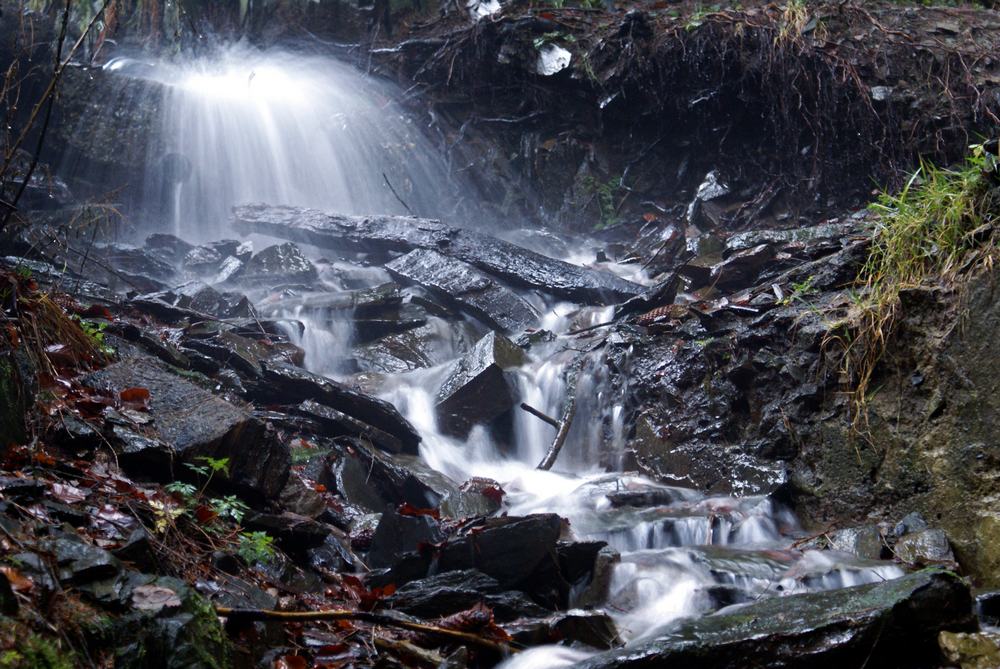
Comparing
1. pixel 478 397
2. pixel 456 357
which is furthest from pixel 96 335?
pixel 456 357

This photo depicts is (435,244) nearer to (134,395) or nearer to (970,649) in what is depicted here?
(134,395)

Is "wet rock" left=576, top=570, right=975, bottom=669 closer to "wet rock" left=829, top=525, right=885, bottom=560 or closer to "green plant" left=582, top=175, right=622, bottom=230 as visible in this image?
"wet rock" left=829, top=525, right=885, bottom=560

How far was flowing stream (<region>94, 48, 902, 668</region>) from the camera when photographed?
4.20 metres

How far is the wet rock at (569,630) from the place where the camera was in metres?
3.46

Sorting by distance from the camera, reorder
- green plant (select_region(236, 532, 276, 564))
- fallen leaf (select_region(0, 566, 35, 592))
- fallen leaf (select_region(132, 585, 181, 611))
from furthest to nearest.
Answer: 1. green plant (select_region(236, 532, 276, 564))
2. fallen leaf (select_region(132, 585, 181, 611))
3. fallen leaf (select_region(0, 566, 35, 592))

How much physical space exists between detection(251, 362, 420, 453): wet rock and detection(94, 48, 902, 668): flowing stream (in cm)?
48

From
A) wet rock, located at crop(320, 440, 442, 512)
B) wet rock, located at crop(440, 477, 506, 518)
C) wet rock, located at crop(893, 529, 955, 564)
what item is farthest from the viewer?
wet rock, located at crop(320, 440, 442, 512)

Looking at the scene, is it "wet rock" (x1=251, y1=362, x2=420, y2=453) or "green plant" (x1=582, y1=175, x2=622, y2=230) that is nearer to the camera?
"wet rock" (x1=251, y1=362, x2=420, y2=453)

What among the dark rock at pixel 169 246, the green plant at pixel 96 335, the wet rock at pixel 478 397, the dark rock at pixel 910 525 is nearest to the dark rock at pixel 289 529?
the green plant at pixel 96 335

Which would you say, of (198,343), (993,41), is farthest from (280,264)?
(993,41)

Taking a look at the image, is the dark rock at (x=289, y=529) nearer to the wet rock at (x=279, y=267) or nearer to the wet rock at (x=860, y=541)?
the wet rock at (x=860, y=541)

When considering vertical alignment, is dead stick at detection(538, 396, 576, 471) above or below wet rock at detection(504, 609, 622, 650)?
below

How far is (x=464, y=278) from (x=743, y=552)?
6.14 meters

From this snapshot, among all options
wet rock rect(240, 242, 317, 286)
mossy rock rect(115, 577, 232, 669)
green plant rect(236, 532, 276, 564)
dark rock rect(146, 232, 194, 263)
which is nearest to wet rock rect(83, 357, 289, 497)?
green plant rect(236, 532, 276, 564)
